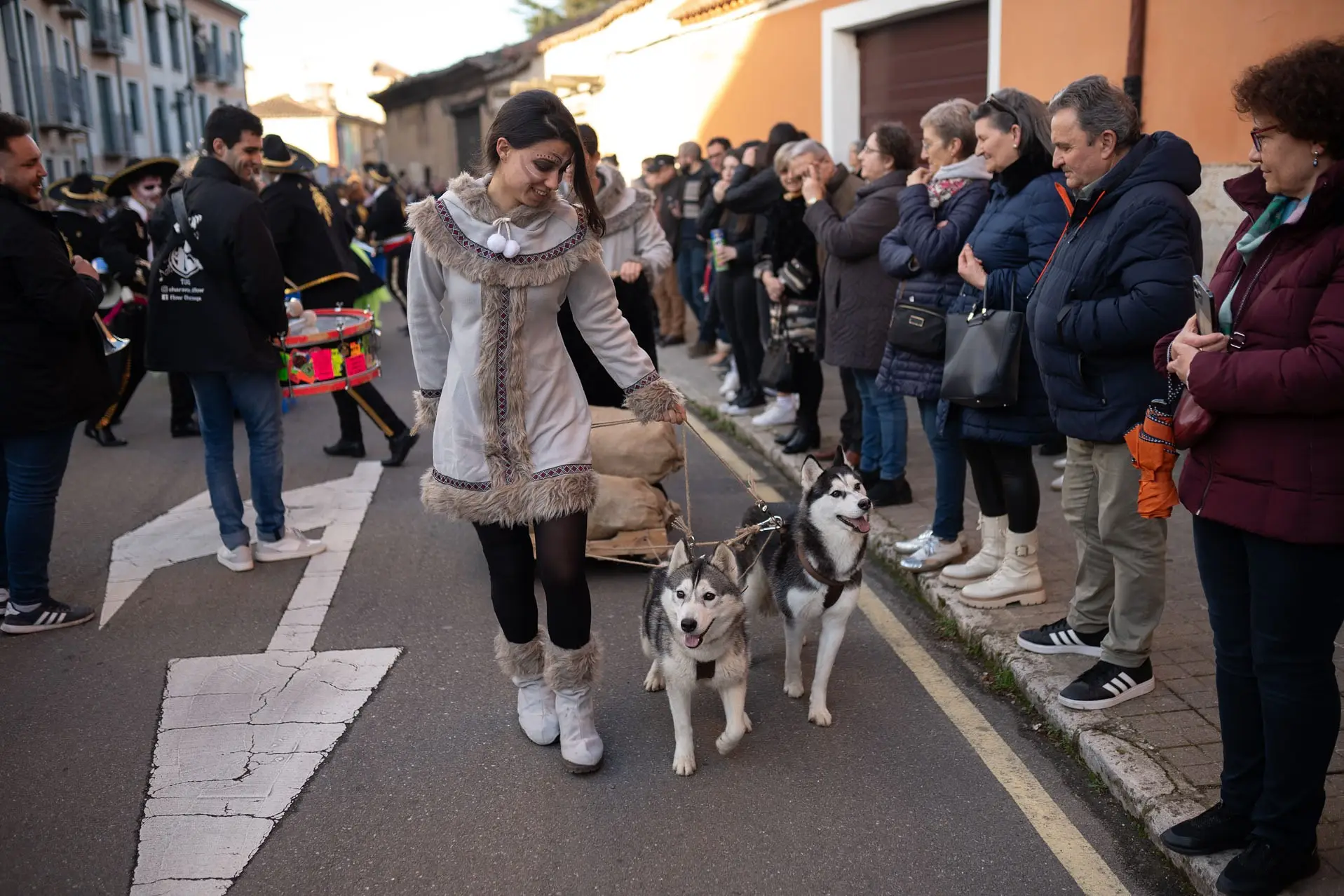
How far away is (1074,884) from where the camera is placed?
3.15m

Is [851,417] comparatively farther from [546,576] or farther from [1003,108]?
[546,576]

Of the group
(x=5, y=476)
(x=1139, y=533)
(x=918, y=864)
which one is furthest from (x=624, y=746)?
(x=5, y=476)

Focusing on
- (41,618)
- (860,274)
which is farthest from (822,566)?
(41,618)

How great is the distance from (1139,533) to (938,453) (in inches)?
61.7

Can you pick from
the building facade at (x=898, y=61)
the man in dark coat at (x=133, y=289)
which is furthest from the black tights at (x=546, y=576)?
the man in dark coat at (x=133, y=289)

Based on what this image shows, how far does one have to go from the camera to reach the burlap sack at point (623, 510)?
18.7 ft

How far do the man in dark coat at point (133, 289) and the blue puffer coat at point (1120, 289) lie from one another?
7357 millimetres

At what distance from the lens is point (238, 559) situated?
6012 mm

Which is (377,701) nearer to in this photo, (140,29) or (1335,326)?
(1335,326)

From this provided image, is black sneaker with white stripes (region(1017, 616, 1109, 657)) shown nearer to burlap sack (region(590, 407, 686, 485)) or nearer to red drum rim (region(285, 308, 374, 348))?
burlap sack (region(590, 407, 686, 485))

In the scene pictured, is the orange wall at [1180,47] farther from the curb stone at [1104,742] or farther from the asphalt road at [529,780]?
the asphalt road at [529,780]

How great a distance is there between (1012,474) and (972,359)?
0.61 meters

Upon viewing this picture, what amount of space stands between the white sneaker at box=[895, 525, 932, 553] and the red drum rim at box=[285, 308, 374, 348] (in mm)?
3522

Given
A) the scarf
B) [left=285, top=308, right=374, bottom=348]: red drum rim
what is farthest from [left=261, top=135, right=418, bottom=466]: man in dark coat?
the scarf
